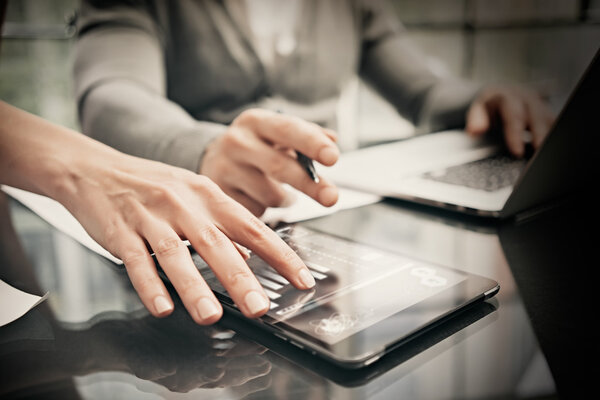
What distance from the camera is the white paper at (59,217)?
1.34 feet

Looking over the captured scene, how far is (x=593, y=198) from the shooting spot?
0.54 m

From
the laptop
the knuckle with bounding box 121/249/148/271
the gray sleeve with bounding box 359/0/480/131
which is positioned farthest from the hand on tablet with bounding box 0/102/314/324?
the gray sleeve with bounding box 359/0/480/131

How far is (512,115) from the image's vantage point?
25.5 inches

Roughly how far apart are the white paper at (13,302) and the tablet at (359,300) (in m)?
0.11

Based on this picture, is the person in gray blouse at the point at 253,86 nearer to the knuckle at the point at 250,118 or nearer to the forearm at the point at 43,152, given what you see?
the knuckle at the point at 250,118

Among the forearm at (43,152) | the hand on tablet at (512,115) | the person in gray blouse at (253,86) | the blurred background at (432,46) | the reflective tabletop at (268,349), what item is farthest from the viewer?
the blurred background at (432,46)

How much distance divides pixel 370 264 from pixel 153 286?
15 cm

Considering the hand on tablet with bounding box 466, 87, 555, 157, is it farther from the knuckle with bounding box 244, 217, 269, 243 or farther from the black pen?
the knuckle with bounding box 244, 217, 269, 243

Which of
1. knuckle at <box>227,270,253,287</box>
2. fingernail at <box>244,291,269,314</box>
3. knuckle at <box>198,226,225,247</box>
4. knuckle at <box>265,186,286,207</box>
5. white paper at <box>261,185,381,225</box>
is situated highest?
knuckle at <box>198,226,225,247</box>

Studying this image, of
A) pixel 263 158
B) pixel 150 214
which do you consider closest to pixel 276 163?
pixel 263 158

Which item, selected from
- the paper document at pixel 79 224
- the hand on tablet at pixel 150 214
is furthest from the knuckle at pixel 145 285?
the paper document at pixel 79 224

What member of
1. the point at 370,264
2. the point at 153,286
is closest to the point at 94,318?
the point at 153,286

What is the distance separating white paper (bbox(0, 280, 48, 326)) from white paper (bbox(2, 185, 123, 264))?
2.7 inches

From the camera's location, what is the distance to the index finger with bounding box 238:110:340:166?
1.43 ft
